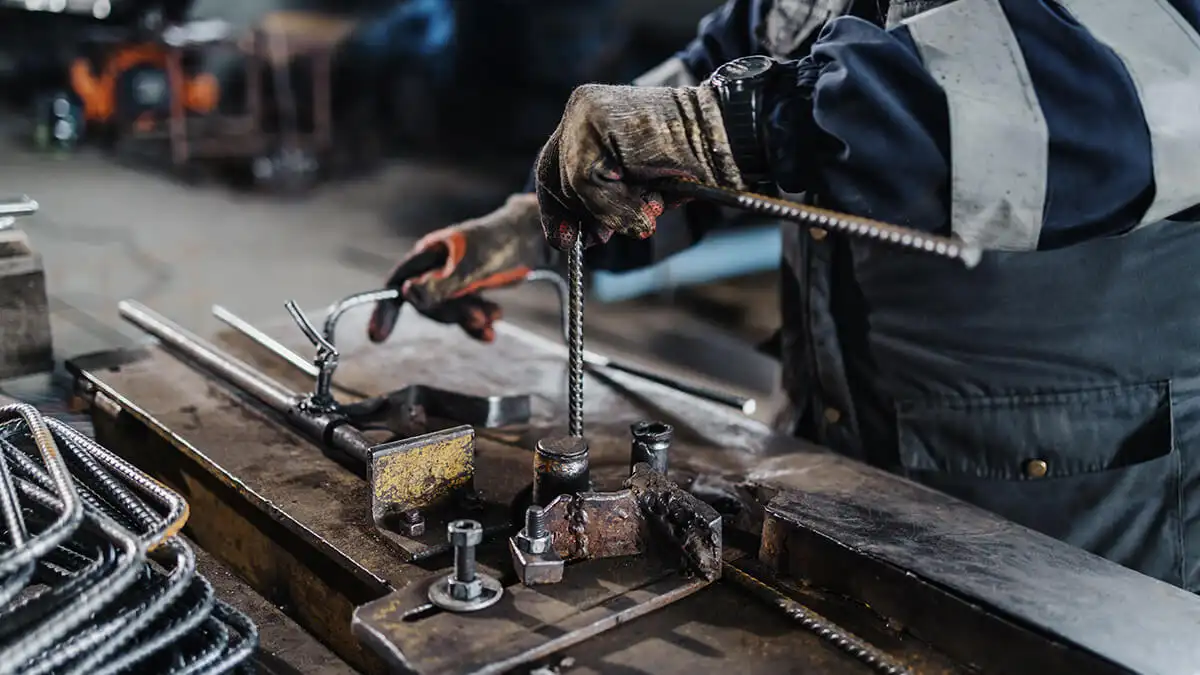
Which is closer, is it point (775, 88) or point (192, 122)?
point (775, 88)

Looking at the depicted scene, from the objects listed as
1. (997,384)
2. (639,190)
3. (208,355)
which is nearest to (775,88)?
(639,190)

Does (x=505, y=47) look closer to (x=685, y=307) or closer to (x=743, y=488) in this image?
(x=685, y=307)

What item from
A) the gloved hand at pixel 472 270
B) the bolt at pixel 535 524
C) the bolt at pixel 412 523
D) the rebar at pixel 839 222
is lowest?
the bolt at pixel 412 523

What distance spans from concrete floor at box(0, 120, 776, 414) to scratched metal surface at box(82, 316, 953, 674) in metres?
0.50

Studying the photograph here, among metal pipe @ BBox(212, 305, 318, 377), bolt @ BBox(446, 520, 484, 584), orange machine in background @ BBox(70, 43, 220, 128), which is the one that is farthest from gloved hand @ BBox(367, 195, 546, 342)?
orange machine in background @ BBox(70, 43, 220, 128)

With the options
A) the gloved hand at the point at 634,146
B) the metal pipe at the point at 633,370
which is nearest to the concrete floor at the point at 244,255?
the metal pipe at the point at 633,370

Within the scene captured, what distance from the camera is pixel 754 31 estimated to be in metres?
1.73

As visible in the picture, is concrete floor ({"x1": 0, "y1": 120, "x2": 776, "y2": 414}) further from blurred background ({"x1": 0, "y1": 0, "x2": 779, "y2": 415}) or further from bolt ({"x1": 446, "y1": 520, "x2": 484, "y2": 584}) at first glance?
bolt ({"x1": 446, "y1": 520, "x2": 484, "y2": 584})

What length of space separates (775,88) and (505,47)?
5.50 m

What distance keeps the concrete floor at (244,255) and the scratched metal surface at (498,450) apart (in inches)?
19.6

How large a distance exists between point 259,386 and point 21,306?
40cm

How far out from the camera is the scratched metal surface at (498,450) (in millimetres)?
983

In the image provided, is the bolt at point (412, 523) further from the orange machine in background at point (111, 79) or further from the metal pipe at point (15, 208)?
the orange machine in background at point (111, 79)

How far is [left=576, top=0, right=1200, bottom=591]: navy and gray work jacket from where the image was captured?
1.09 metres
